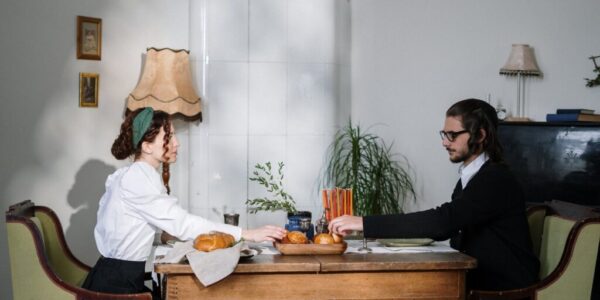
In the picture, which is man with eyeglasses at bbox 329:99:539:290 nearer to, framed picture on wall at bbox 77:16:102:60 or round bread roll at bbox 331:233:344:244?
round bread roll at bbox 331:233:344:244

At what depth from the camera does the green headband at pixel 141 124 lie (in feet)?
10.0

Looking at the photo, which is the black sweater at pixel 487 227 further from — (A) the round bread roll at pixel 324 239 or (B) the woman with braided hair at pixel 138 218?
(B) the woman with braided hair at pixel 138 218

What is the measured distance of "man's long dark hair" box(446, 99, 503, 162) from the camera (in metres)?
3.06

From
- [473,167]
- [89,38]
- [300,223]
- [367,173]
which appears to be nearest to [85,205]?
[89,38]

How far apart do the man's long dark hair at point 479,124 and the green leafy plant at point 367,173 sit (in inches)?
90.6

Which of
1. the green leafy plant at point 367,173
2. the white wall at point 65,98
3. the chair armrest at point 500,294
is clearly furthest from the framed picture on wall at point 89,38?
the chair armrest at point 500,294

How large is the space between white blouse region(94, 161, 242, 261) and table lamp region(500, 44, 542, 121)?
2791 mm

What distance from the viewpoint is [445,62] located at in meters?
5.52

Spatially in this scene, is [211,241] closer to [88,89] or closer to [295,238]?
[295,238]

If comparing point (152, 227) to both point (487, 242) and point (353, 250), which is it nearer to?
point (353, 250)

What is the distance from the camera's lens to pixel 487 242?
9.90 ft

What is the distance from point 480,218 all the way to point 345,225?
1.79 feet

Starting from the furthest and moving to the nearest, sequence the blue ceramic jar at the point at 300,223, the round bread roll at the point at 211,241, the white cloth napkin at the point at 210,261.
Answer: the blue ceramic jar at the point at 300,223 < the round bread roll at the point at 211,241 < the white cloth napkin at the point at 210,261

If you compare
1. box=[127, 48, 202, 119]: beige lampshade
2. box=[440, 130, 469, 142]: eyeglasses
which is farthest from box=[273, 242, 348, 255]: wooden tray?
box=[127, 48, 202, 119]: beige lampshade
